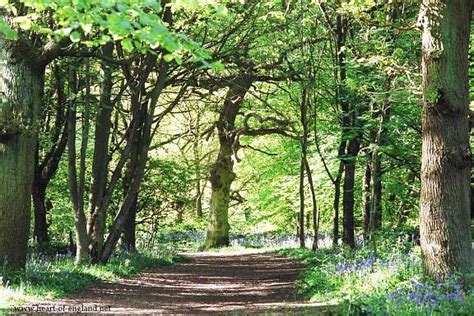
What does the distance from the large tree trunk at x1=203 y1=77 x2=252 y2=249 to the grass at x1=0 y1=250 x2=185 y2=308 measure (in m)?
8.25

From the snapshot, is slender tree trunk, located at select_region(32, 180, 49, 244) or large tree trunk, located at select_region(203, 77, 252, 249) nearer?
slender tree trunk, located at select_region(32, 180, 49, 244)

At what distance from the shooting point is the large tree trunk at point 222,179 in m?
21.8

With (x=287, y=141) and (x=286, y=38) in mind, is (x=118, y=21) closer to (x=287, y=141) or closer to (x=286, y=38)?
(x=286, y=38)

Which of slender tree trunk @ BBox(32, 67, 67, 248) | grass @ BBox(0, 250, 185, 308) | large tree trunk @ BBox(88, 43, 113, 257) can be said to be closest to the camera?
grass @ BBox(0, 250, 185, 308)

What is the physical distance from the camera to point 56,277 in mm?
9578

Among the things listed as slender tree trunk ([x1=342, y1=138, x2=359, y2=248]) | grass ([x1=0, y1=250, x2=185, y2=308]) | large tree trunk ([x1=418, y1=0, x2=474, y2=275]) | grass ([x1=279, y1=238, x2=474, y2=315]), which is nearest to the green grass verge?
grass ([x1=0, y1=250, x2=185, y2=308])

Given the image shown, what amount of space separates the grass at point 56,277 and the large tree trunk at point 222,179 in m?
8.25

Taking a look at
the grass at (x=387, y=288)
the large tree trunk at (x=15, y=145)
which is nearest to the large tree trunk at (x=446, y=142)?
the grass at (x=387, y=288)

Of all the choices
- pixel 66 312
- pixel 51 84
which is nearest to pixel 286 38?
pixel 51 84

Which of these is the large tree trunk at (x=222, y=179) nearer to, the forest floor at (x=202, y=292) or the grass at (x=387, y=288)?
the forest floor at (x=202, y=292)

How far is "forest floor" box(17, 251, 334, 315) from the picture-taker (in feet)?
25.7

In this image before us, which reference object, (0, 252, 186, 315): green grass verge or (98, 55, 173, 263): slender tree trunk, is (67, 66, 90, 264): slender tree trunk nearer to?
(0, 252, 186, 315): green grass verge

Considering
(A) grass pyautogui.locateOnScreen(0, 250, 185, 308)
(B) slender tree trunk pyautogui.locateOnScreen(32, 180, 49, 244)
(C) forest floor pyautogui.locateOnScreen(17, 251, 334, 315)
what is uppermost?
(B) slender tree trunk pyautogui.locateOnScreen(32, 180, 49, 244)

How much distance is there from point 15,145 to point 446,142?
6364 millimetres
